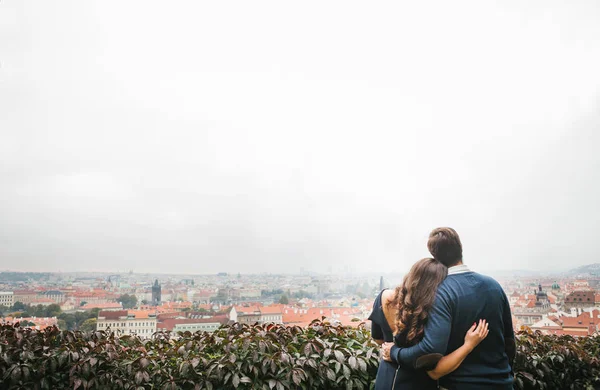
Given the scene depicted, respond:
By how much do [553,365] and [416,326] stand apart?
70.7 inches

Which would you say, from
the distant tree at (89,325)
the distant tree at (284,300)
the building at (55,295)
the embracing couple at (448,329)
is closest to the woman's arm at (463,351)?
the embracing couple at (448,329)

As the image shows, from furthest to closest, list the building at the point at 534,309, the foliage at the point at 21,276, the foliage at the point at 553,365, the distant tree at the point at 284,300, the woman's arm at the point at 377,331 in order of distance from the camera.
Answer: the distant tree at the point at 284,300 → the building at the point at 534,309 → the foliage at the point at 21,276 → the foliage at the point at 553,365 → the woman's arm at the point at 377,331

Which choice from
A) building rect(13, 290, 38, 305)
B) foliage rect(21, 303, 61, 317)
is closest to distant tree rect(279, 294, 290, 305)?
foliage rect(21, 303, 61, 317)

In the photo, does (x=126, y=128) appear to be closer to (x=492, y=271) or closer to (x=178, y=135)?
(x=178, y=135)

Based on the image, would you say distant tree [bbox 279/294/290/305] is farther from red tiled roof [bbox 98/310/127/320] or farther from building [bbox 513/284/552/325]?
building [bbox 513/284/552/325]

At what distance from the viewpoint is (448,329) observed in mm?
1366

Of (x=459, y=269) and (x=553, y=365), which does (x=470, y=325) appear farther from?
(x=553, y=365)

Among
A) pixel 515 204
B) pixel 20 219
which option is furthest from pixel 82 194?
pixel 515 204

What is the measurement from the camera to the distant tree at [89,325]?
8.14 feet

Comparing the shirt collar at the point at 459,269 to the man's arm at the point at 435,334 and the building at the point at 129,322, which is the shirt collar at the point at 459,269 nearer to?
the man's arm at the point at 435,334

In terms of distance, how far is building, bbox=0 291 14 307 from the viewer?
3.04 m

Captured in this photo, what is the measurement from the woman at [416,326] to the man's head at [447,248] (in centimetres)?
6

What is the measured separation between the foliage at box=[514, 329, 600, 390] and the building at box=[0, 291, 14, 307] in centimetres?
370

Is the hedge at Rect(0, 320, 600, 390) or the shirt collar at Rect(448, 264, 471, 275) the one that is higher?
the shirt collar at Rect(448, 264, 471, 275)
